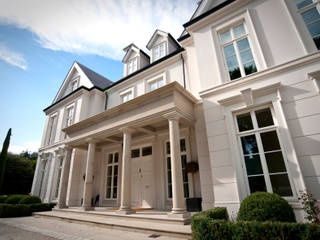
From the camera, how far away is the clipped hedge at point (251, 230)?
2703mm

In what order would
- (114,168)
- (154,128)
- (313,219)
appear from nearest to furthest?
1. (313,219)
2. (154,128)
3. (114,168)

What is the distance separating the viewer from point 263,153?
207 inches

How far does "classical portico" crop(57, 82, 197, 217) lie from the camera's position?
6207 mm

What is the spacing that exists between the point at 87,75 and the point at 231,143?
13815 mm

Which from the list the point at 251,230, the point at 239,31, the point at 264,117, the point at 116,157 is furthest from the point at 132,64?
the point at 251,230

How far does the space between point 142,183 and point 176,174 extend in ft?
14.7

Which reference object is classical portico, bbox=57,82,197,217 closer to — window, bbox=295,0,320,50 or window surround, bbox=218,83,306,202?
window surround, bbox=218,83,306,202

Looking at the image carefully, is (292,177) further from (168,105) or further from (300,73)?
(168,105)

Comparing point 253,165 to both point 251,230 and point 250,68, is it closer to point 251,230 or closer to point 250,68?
point 251,230

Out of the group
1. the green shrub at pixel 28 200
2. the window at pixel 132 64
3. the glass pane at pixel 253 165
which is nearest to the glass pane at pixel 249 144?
the glass pane at pixel 253 165

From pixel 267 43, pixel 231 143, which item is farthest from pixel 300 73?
pixel 231 143

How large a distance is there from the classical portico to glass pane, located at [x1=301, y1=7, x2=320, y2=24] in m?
4.65

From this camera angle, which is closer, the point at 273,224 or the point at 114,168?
the point at 273,224

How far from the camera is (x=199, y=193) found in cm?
732
